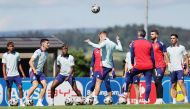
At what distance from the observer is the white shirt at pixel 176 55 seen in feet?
81.8

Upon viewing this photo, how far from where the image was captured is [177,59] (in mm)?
25031

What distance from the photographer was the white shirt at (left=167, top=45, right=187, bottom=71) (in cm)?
2494

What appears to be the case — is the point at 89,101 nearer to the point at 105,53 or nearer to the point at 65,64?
the point at 105,53

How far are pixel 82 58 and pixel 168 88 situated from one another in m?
91.7

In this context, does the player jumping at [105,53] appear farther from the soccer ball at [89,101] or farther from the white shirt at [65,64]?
the white shirt at [65,64]

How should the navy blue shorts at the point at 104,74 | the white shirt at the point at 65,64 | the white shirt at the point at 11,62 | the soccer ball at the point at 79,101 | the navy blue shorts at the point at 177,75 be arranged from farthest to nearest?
the white shirt at the point at 65,64, the white shirt at the point at 11,62, the navy blue shorts at the point at 177,75, the navy blue shorts at the point at 104,74, the soccer ball at the point at 79,101

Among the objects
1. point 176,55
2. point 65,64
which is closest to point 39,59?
point 65,64

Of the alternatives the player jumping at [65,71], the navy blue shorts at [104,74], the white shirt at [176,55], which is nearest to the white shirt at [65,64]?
the player jumping at [65,71]

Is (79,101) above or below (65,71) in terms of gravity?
below

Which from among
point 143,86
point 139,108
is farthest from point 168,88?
point 139,108

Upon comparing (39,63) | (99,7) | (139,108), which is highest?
(99,7)

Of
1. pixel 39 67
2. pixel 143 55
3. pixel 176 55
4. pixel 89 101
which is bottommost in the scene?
pixel 89 101

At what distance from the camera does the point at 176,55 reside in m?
25.0

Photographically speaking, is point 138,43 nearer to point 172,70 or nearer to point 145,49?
point 145,49
